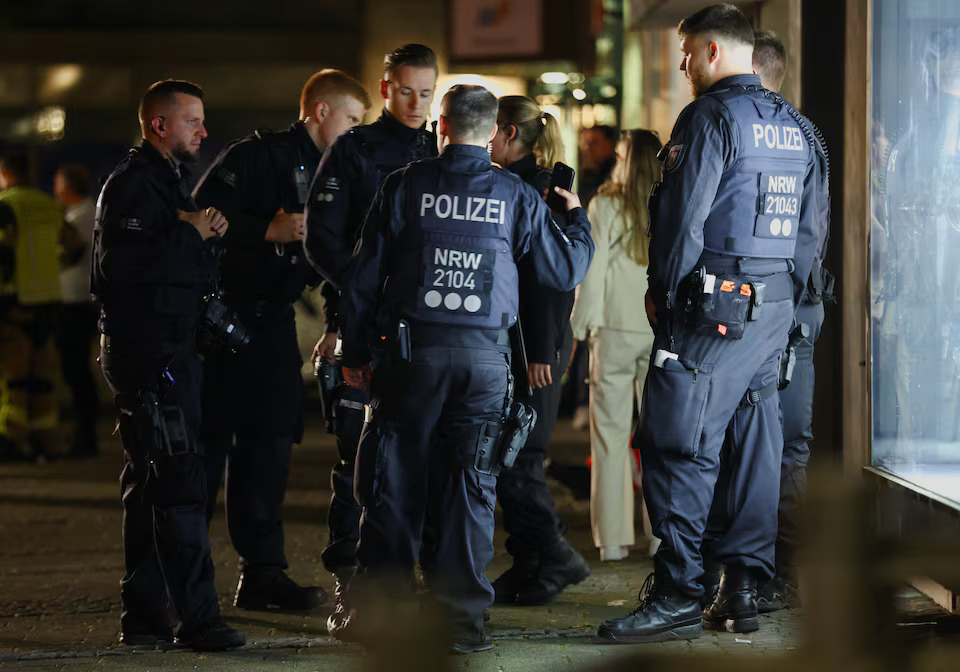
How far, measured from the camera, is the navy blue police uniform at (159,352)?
5125 mm

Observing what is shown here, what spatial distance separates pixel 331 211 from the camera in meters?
5.60

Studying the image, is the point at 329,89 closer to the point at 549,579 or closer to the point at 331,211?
the point at 331,211

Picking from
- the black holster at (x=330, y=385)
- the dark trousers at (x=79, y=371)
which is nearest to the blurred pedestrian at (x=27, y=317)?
the dark trousers at (x=79, y=371)

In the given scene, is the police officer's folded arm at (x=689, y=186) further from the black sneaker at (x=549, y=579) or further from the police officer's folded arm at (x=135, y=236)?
the police officer's folded arm at (x=135, y=236)

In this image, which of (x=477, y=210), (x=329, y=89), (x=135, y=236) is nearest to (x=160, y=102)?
(x=135, y=236)

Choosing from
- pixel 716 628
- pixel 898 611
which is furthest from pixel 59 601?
pixel 898 611

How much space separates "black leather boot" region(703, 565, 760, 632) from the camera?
17.7 feet

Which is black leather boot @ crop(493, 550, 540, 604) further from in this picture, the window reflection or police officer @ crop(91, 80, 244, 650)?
the window reflection

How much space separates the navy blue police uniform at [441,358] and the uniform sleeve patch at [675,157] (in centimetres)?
51

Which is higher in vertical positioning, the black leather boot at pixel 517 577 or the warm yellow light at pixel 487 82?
the warm yellow light at pixel 487 82

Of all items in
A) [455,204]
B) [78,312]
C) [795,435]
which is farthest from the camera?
[78,312]

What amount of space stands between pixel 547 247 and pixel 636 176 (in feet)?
4.96

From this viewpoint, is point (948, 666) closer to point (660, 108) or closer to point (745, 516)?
point (745, 516)

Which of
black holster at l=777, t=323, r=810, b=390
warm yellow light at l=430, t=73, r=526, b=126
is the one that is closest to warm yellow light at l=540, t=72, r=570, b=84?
warm yellow light at l=430, t=73, r=526, b=126
